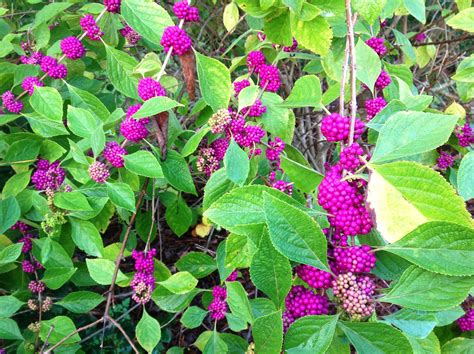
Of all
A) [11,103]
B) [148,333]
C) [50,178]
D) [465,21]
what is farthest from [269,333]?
[11,103]

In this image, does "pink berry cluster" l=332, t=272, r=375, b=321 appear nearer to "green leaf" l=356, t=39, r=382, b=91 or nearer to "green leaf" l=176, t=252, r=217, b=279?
"green leaf" l=356, t=39, r=382, b=91

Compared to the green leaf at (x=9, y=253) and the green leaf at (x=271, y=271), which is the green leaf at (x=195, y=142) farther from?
the green leaf at (x=9, y=253)

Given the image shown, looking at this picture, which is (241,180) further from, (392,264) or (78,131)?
(78,131)

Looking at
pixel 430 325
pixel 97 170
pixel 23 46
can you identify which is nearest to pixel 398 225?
pixel 430 325

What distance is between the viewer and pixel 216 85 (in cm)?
132

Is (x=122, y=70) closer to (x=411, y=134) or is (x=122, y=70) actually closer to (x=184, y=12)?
(x=184, y=12)

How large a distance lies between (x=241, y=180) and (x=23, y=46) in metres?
1.31

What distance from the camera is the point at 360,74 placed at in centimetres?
120

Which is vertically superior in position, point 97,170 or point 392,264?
point 392,264

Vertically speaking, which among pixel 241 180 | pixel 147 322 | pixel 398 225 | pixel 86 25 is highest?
pixel 398 225

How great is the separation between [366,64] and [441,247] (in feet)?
2.10

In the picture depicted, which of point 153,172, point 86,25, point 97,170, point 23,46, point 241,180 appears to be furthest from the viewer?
point 23,46

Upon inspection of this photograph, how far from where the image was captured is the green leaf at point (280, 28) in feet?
4.38

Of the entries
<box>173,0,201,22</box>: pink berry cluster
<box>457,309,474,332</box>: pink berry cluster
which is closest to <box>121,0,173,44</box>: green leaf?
<box>173,0,201,22</box>: pink berry cluster
